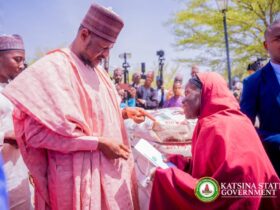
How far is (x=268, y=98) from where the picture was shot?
278cm

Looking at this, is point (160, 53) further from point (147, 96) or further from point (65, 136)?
point (65, 136)

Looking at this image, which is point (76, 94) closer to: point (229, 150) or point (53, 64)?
point (53, 64)

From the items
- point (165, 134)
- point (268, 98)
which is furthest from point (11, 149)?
point (268, 98)

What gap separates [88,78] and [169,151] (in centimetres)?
106

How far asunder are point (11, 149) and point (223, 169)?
160 cm

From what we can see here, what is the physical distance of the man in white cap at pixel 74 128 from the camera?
219 centimetres

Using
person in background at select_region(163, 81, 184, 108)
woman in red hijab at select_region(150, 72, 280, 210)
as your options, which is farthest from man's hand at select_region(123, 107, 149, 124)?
person in background at select_region(163, 81, 184, 108)

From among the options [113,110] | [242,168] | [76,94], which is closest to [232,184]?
[242,168]

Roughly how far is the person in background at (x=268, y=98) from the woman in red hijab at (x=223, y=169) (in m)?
0.36

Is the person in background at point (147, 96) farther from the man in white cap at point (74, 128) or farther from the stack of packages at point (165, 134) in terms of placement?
the man in white cap at point (74, 128)

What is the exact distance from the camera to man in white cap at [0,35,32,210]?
2.72 metres

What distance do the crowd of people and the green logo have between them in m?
0.03

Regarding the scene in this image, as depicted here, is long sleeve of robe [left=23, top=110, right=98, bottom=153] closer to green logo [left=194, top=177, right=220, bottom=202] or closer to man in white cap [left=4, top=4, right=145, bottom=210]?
man in white cap [left=4, top=4, right=145, bottom=210]

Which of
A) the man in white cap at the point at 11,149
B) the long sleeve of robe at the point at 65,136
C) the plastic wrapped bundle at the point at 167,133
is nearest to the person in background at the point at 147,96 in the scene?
the plastic wrapped bundle at the point at 167,133
